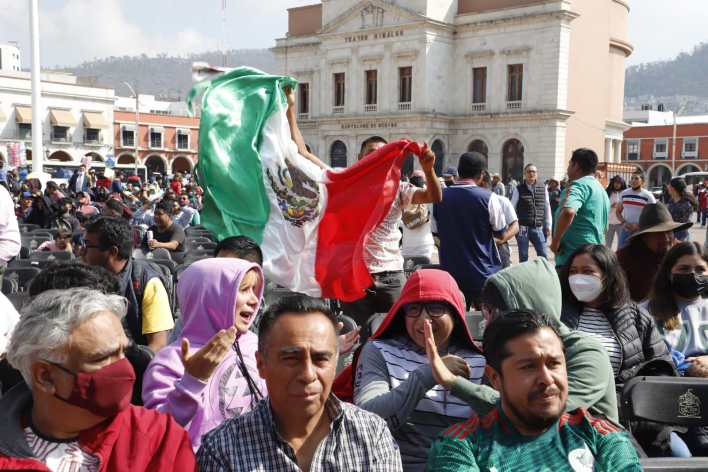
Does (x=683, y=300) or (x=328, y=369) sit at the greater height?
(x=328, y=369)

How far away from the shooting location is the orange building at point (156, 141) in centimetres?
6066

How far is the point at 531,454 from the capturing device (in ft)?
7.53

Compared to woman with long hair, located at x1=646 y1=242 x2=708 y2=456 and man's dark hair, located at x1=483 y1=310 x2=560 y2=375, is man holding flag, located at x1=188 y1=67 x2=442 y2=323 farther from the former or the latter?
man's dark hair, located at x1=483 y1=310 x2=560 y2=375

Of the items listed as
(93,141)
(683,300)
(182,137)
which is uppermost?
(182,137)

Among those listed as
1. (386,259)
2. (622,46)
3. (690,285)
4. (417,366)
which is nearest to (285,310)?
(417,366)

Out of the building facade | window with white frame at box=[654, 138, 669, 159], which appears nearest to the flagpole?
the building facade

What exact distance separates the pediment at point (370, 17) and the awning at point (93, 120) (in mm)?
23693

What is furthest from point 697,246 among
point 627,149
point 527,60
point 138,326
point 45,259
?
point 627,149

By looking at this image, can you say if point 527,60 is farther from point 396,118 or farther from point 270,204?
point 270,204

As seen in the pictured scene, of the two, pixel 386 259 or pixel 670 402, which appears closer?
pixel 670 402

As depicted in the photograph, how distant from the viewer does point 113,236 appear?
404cm

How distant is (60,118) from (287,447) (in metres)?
59.7

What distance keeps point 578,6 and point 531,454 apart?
138ft

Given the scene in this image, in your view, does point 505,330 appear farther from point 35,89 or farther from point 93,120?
point 93,120
